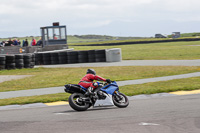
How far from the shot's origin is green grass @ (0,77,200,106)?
12.7m

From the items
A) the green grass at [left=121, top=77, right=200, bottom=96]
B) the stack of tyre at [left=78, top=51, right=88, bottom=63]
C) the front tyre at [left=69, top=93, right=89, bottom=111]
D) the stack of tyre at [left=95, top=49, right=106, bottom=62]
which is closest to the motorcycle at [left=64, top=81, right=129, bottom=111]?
the front tyre at [left=69, top=93, right=89, bottom=111]

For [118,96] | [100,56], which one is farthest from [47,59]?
[118,96]

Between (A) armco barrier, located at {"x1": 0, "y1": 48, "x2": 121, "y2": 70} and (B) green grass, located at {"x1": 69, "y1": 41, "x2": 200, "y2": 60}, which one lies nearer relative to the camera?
(A) armco barrier, located at {"x1": 0, "y1": 48, "x2": 121, "y2": 70}

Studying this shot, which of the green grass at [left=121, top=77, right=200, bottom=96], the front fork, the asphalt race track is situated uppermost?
the front fork

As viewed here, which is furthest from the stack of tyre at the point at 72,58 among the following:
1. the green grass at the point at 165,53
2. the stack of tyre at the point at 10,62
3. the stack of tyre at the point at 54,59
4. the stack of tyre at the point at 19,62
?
the green grass at the point at 165,53

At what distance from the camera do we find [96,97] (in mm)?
10391

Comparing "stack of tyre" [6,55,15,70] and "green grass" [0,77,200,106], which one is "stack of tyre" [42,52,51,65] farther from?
"green grass" [0,77,200,106]

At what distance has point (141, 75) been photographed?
19000 mm

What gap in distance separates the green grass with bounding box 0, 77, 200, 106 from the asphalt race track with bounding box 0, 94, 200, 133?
4.55 feet

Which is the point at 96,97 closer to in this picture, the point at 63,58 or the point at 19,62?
the point at 19,62

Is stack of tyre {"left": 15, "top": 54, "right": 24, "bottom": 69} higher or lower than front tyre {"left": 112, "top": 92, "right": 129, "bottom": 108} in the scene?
higher

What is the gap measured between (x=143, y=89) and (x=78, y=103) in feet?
14.3

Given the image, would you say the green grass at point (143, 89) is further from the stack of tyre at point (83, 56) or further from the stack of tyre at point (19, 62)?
the stack of tyre at point (83, 56)

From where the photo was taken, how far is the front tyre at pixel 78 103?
1006 cm
